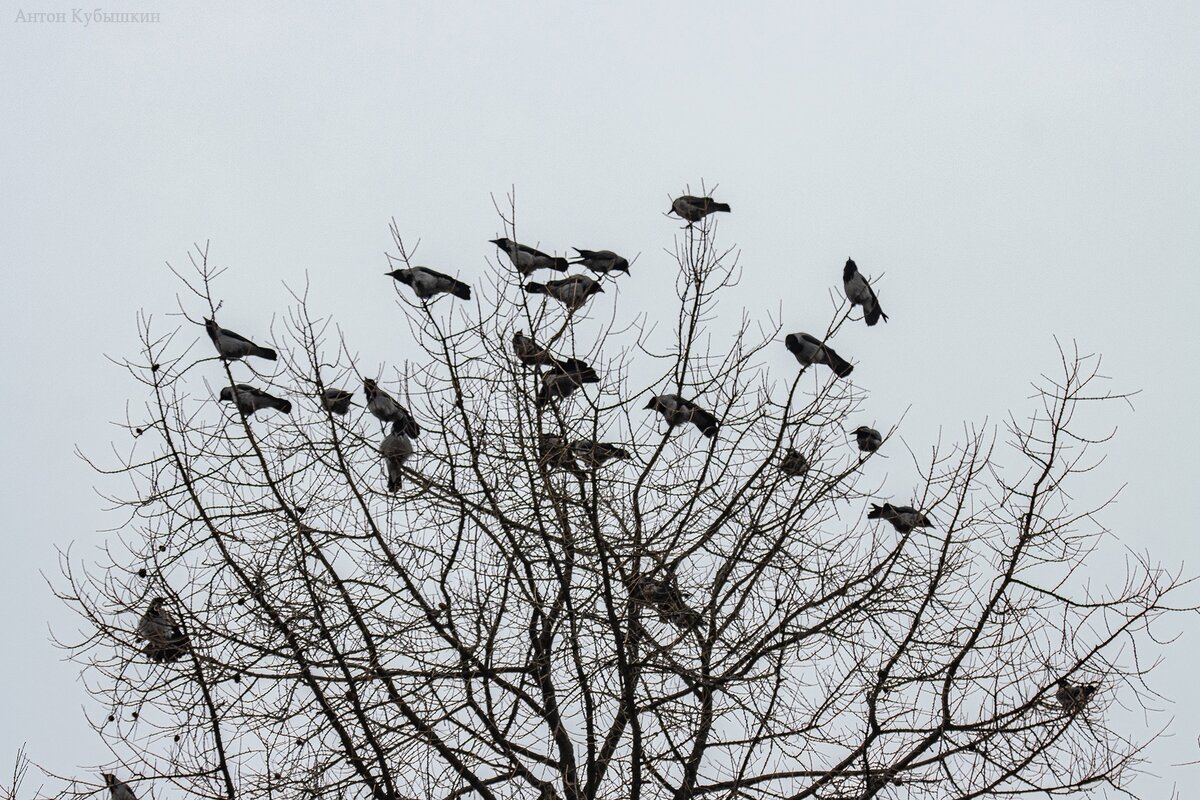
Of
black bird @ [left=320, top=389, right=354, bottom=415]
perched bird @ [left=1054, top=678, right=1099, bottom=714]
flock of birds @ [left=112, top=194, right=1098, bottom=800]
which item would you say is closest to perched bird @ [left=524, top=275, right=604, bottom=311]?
flock of birds @ [left=112, top=194, right=1098, bottom=800]

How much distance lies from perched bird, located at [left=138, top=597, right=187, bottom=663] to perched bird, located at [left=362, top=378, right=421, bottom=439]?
1935 millimetres

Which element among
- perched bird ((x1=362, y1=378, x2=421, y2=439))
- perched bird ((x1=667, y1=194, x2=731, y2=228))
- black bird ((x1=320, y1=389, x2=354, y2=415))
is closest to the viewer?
black bird ((x1=320, y1=389, x2=354, y2=415))

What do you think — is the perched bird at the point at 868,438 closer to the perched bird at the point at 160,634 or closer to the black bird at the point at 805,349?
the black bird at the point at 805,349

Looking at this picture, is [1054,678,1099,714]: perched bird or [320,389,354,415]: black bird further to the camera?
[320,389,354,415]: black bird

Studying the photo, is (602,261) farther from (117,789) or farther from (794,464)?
(117,789)

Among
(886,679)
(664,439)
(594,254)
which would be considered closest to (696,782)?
(886,679)

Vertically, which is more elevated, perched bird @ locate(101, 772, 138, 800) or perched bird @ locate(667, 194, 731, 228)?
perched bird @ locate(667, 194, 731, 228)

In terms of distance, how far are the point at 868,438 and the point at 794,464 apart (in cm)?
181

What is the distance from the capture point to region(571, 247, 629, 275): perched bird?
12.1 m

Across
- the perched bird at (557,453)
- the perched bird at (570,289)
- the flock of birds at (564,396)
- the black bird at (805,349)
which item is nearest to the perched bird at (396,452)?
the flock of birds at (564,396)

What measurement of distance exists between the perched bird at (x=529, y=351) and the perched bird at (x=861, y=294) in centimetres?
373

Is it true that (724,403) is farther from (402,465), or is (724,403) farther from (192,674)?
(192,674)

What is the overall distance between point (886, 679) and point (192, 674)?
4.16 metres

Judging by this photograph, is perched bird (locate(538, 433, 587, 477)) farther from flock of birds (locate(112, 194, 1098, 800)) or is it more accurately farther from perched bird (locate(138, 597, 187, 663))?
perched bird (locate(138, 597, 187, 663))
